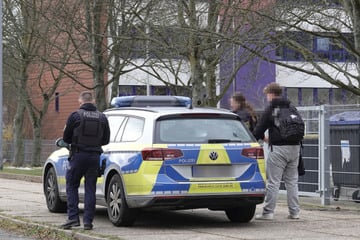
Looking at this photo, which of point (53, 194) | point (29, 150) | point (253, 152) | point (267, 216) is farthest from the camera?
point (29, 150)

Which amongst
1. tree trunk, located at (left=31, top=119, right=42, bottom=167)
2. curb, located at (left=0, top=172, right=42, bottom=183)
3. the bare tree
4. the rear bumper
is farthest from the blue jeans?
tree trunk, located at (left=31, top=119, right=42, bottom=167)

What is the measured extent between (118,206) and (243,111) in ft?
10.5

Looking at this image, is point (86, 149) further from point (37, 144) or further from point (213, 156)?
point (37, 144)

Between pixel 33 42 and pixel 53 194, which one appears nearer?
pixel 53 194

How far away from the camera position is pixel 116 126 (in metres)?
11.8

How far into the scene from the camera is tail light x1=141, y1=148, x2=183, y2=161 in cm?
1032

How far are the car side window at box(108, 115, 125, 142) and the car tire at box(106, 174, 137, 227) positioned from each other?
2.53ft

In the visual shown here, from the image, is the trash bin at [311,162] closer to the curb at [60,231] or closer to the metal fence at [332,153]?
the metal fence at [332,153]

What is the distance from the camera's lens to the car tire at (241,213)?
446 inches

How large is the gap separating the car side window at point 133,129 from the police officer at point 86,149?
1.40 ft

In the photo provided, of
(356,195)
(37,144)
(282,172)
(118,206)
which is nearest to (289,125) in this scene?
(282,172)

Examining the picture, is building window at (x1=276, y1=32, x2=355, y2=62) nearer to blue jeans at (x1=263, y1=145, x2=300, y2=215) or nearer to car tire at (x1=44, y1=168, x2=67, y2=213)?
blue jeans at (x1=263, y1=145, x2=300, y2=215)

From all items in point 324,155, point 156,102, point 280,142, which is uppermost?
point 156,102

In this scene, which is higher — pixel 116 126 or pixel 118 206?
pixel 116 126
